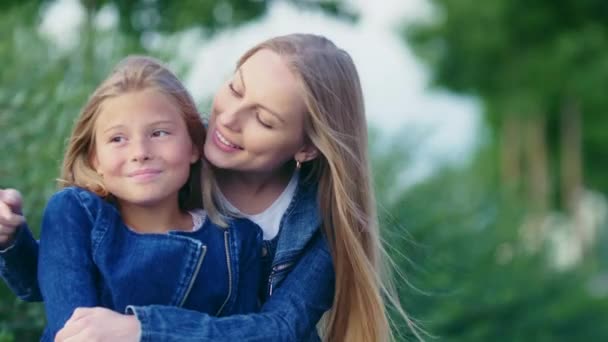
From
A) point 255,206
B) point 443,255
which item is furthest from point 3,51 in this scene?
point 443,255

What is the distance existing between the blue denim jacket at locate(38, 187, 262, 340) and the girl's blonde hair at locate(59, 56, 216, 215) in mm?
127

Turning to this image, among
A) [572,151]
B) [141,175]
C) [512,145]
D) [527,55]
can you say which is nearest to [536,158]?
[512,145]

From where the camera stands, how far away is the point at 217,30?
24.7 feet

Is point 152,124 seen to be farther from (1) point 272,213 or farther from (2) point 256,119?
(1) point 272,213

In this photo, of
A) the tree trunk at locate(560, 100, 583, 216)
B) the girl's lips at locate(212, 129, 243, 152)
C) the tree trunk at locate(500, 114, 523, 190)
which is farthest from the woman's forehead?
the tree trunk at locate(500, 114, 523, 190)

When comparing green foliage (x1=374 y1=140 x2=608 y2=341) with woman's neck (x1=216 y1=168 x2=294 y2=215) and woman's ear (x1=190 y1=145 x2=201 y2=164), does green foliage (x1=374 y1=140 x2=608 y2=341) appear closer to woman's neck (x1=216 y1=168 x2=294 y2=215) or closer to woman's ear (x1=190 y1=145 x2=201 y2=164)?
woman's neck (x1=216 y1=168 x2=294 y2=215)

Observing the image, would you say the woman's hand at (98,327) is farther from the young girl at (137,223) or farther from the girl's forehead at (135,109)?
the girl's forehead at (135,109)

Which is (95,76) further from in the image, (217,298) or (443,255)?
(217,298)

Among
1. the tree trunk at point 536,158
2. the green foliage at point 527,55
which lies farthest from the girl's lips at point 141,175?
the tree trunk at point 536,158

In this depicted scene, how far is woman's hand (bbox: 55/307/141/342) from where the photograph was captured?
254cm

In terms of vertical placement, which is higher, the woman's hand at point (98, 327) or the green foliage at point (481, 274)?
the woman's hand at point (98, 327)

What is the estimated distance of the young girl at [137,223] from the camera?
8.91 ft

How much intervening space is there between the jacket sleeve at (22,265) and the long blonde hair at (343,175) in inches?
29.8

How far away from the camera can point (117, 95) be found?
2.89 meters
